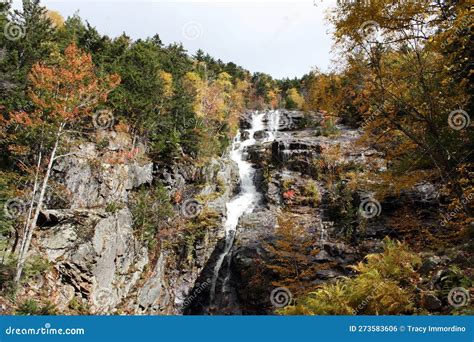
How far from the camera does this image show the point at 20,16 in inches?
803

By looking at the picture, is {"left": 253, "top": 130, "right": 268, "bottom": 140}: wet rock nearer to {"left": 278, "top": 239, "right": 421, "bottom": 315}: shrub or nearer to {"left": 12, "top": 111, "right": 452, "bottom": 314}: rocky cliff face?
{"left": 12, "top": 111, "right": 452, "bottom": 314}: rocky cliff face

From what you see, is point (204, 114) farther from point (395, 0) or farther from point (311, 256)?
point (395, 0)

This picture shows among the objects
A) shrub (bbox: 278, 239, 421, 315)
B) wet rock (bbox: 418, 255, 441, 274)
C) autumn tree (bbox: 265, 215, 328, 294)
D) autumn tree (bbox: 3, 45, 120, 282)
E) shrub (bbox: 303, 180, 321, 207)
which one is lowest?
autumn tree (bbox: 265, 215, 328, 294)

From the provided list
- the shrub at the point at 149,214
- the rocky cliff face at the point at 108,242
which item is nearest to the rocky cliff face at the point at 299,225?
the rocky cliff face at the point at 108,242

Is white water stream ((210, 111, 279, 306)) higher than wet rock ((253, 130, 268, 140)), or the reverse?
wet rock ((253, 130, 268, 140))

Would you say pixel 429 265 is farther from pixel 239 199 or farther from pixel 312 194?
pixel 239 199

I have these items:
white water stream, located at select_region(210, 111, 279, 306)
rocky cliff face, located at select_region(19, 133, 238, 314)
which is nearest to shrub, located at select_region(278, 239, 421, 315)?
rocky cliff face, located at select_region(19, 133, 238, 314)

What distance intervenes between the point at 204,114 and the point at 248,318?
33.2m

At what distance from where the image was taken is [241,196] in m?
30.7

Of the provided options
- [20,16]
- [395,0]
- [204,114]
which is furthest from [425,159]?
[204,114]

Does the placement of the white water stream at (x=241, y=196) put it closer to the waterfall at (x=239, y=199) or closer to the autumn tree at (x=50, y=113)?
the waterfall at (x=239, y=199)

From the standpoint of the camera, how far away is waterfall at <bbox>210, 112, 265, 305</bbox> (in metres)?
24.3

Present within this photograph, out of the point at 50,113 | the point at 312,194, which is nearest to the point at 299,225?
the point at 312,194

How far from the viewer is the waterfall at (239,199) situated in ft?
79.6
